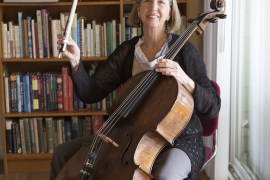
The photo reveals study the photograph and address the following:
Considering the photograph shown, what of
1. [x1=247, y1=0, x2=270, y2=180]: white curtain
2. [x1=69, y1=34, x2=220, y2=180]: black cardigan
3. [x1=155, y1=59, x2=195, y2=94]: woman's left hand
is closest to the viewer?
[x1=155, y1=59, x2=195, y2=94]: woman's left hand

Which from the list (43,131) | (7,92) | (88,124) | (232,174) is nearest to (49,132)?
(43,131)

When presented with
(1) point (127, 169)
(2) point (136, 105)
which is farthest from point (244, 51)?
(1) point (127, 169)

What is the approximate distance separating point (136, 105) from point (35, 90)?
144 cm

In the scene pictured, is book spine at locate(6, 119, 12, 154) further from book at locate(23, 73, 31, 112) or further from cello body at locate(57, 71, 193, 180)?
cello body at locate(57, 71, 193, 180)

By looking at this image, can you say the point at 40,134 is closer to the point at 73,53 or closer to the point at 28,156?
the point at 28,156

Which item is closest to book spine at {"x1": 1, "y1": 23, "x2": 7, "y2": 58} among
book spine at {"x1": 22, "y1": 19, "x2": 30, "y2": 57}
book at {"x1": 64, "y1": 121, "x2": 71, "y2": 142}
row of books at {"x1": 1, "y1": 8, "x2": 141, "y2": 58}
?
row of books at {"x1": 1, "y1": 8, "x2": 141, "y2": 58}

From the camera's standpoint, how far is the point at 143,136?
199cm

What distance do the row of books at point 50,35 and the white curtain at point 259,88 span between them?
2.69ft

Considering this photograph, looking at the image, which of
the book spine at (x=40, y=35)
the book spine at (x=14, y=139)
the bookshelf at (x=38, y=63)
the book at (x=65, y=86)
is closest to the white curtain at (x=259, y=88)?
the bookshelf at (x=38, y=63)

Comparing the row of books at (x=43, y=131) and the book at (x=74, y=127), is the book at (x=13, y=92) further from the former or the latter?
the book at (x=74, y=127)

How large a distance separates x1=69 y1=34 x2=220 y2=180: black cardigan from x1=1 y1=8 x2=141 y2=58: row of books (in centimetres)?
83

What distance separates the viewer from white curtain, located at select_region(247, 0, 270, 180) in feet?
8.60

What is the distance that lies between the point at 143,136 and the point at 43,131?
1.62 metres

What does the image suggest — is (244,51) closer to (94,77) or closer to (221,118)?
(221,118)
